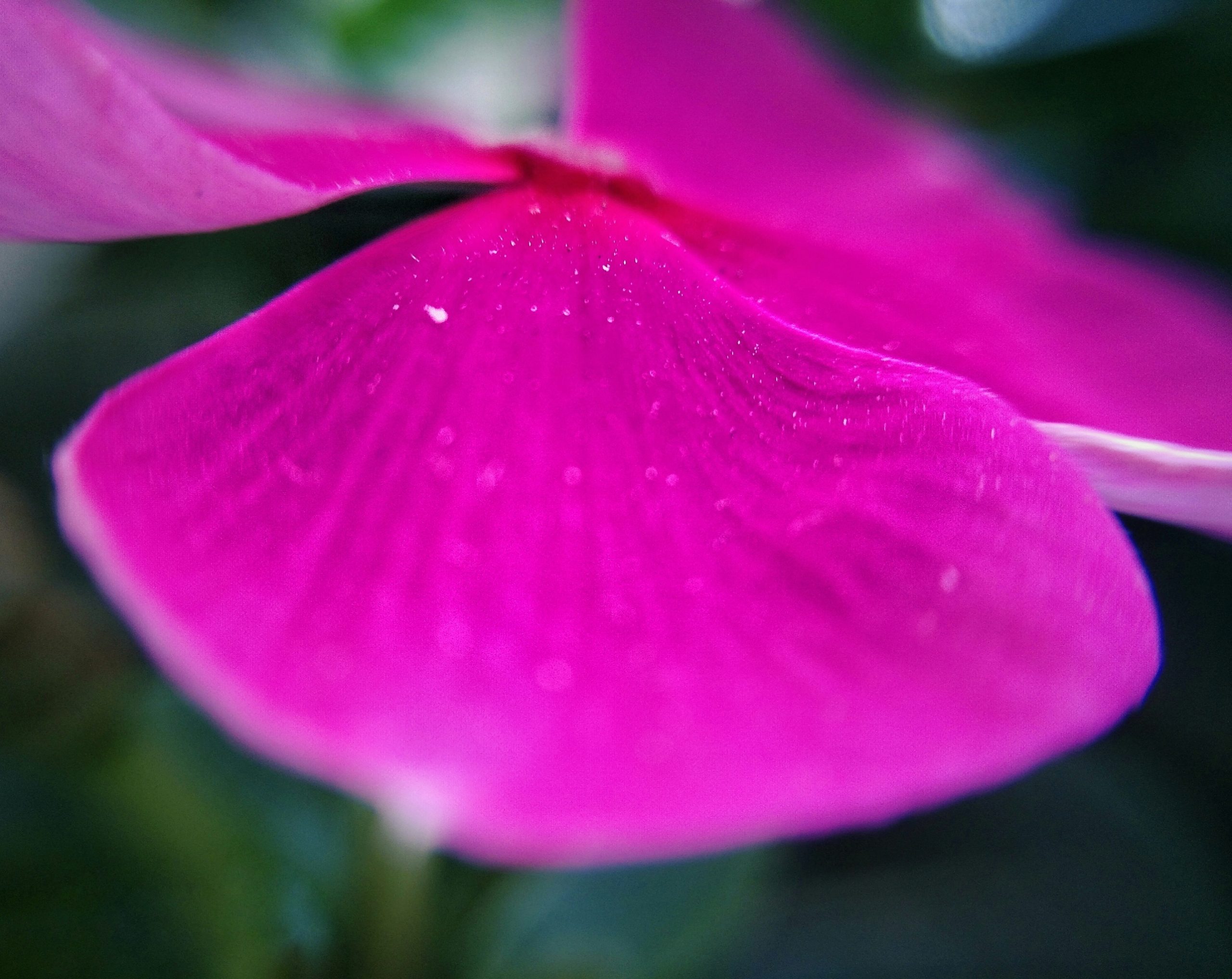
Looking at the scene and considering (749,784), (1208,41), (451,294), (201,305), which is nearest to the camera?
(749,784)

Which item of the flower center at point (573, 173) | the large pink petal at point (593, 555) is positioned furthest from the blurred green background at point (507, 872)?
the large pink petal at point (593, 555)

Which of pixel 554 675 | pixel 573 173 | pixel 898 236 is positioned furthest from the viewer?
pixel 898 236

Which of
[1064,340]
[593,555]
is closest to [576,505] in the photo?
[593,555]

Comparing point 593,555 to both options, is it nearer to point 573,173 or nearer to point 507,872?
point 573,173

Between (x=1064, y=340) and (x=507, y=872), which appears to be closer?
(x=1064, y=340)

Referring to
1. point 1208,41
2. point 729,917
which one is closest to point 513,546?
point 729,917

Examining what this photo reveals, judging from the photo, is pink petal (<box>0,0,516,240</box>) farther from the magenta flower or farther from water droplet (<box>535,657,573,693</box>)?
water droplet (<box>535,657,573,693</box>)

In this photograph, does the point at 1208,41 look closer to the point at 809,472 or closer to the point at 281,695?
the point at 809,472

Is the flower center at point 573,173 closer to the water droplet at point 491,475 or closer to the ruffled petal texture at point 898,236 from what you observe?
the ruffled petal texture at point 898,236
